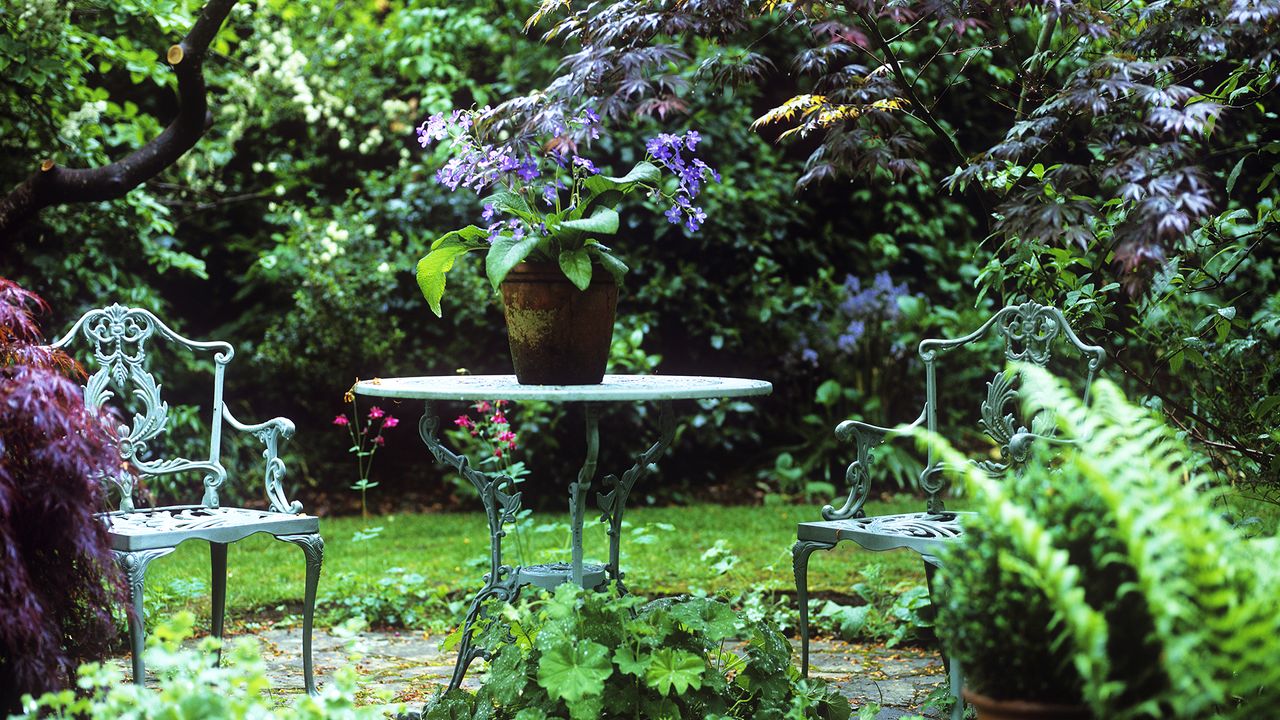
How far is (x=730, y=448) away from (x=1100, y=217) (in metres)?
3.95

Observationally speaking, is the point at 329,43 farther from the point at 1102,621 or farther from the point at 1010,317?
the point at 1102,621

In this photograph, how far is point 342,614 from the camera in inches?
156

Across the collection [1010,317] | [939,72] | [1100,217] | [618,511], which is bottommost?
[618,511]

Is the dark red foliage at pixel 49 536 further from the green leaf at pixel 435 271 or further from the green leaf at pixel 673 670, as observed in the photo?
the green leaf at pixel 673 670

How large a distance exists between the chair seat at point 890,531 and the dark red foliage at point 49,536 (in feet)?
5.28

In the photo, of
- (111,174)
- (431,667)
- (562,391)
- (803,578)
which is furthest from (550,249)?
(111,174)

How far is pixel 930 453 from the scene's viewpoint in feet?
9.55

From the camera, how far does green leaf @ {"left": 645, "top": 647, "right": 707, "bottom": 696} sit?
2.28m

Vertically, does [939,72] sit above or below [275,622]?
above

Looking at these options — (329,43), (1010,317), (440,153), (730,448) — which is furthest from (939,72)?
(1010,317)

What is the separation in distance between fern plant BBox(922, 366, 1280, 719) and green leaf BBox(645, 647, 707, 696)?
826 millimetres

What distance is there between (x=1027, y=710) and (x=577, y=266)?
150 centimetres

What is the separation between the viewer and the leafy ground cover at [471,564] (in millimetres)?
3979

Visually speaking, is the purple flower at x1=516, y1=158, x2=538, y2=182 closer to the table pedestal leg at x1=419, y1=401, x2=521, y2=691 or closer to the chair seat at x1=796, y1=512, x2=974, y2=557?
the table pedestal leg at x1=419, y1=401, x2=521, y2=691
